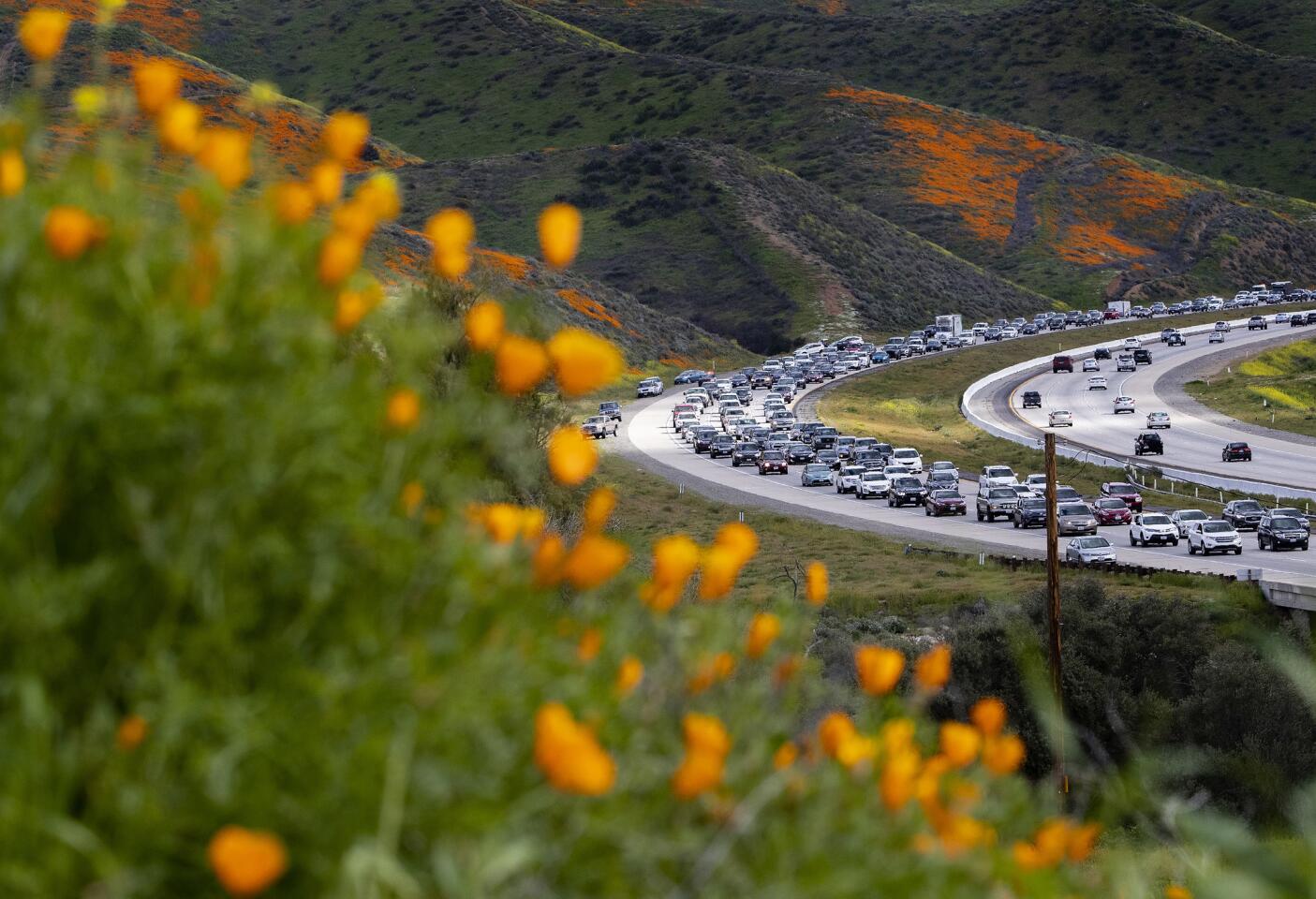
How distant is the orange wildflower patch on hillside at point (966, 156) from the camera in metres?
121

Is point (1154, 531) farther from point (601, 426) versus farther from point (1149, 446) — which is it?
point (601, 426)

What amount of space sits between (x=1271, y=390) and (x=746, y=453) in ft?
104

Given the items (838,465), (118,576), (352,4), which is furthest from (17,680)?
(352,4)

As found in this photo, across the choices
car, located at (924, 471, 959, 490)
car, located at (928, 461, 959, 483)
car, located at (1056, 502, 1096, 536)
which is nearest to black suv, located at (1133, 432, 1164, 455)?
car, located at (928, 461, 959, 483)

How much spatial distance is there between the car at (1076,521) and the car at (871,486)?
11.9 m

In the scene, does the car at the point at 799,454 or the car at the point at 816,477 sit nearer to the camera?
the car at the point at 816,477

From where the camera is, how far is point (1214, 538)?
39062mm

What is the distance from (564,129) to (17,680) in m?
146

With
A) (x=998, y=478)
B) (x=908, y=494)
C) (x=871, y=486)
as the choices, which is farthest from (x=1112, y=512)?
(x=871, y=486)

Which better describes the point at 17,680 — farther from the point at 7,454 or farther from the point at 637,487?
the point at 637,487

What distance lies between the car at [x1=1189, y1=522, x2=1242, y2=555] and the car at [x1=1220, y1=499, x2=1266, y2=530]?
Result: 2.80m

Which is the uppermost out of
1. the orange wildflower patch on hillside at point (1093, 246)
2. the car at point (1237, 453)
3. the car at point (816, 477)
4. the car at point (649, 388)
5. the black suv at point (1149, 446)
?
the car at point (1237, 453)

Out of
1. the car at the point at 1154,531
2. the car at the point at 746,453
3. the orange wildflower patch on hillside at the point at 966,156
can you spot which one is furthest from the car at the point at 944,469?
the orange wildflower patch on hillside at the point at 966,156

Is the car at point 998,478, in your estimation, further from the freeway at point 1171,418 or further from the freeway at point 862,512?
the freeway at point 1171,418
